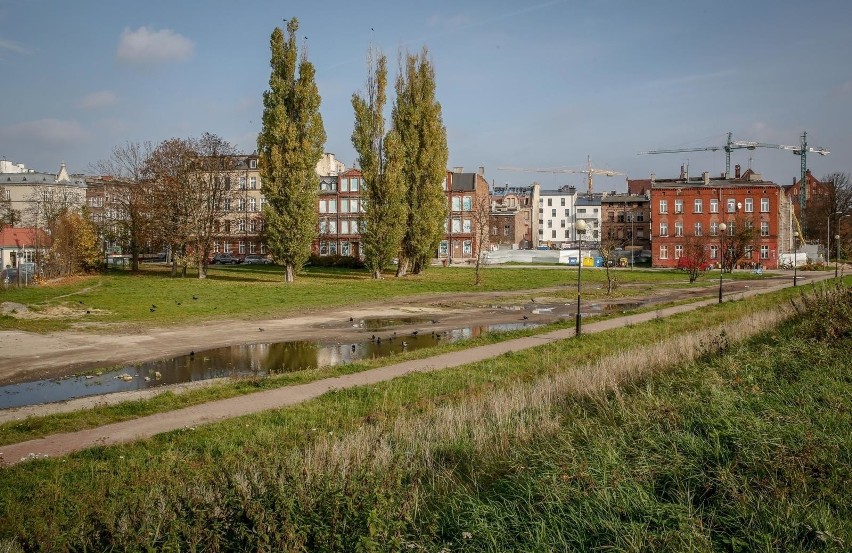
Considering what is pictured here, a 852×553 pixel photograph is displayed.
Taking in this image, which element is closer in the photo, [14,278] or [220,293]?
[220,293]

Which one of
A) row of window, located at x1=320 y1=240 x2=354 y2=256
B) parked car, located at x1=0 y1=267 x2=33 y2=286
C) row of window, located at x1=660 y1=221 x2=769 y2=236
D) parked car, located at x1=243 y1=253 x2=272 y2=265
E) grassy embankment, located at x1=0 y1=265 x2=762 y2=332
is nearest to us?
grassy embankment, located at x1=0 y1=265 x2=762 y2=332

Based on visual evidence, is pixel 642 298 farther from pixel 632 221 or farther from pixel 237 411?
pixel 632 221

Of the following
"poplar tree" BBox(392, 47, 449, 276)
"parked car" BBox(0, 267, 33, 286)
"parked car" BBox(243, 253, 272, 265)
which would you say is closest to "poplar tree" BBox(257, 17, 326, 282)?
"poplar tree" BBox(392, 47, 449, 276)

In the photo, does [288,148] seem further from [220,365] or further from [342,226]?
[342,226]

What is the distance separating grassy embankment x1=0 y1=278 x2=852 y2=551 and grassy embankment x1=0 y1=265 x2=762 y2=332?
16309 millimetres

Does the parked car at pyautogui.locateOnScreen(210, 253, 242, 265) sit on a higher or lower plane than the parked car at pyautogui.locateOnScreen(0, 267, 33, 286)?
higher

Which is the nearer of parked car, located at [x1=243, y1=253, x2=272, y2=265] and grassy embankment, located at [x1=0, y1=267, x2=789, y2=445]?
grassy embankment, located at [x1=0, y1=267, x2=789, y2=445]

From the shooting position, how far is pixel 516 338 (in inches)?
777

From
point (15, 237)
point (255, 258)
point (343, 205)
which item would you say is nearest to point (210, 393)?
point (15, 237)

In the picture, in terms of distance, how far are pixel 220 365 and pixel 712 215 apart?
220 ft

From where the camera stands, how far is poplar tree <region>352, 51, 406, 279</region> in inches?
1892

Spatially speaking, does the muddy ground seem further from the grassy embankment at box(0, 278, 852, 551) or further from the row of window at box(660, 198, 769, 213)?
the row of window at box(660, 198, 769, 213)

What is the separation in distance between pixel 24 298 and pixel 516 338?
23317 mm

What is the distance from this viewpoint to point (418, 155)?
2021 inches
